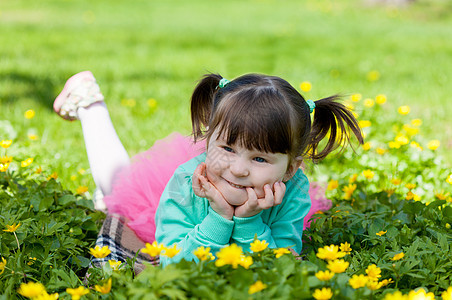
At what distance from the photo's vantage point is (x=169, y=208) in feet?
7.17

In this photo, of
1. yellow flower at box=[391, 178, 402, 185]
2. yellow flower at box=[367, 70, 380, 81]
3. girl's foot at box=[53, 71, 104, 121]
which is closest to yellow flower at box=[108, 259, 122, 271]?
girl's foot at box=[53, 71, 104, 121]

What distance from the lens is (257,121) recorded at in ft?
6.26

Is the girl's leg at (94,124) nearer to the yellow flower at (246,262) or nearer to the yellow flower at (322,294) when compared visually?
the yellow flower at (246,262)

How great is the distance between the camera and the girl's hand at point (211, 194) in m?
1.94

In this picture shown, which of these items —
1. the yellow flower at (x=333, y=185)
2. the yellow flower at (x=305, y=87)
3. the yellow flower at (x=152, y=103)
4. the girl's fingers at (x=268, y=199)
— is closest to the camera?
the girl's fingers at (x=268, y=199)

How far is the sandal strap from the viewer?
281 centimetres

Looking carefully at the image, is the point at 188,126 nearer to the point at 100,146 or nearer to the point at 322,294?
the point at 100,146

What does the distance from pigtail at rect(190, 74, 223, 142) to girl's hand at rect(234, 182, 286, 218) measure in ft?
1.69

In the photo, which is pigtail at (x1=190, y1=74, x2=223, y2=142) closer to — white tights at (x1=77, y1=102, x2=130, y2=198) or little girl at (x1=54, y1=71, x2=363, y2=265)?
little girl at (x1=54, y1=71, x2=363, y2=265)

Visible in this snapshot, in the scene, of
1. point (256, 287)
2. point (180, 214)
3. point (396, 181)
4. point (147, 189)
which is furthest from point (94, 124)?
point (256, 287)

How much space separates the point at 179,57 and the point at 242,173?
485 centimetres

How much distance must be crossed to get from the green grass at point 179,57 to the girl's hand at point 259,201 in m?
1.38

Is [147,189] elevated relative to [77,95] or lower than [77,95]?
lower

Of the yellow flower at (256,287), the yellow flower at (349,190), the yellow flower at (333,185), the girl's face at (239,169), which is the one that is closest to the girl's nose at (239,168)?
the girl's face at (239,169)
